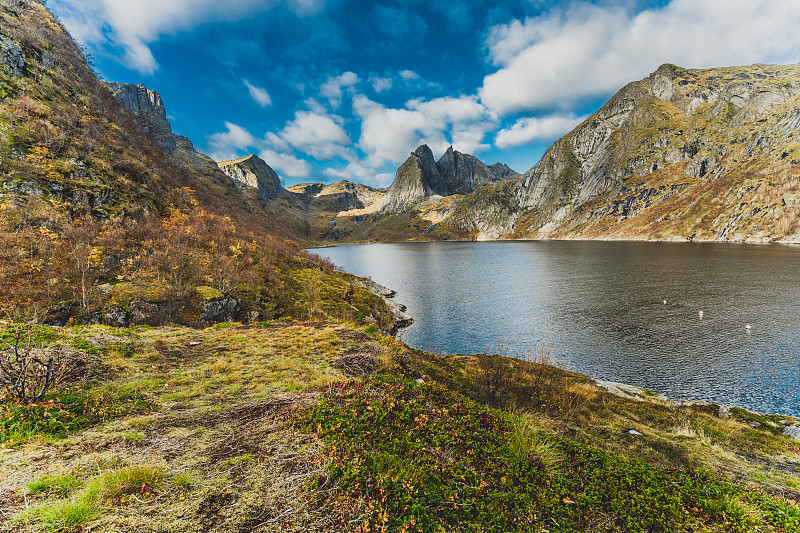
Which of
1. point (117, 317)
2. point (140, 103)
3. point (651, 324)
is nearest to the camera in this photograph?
point (117, 317)

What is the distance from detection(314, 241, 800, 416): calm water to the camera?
27000mm

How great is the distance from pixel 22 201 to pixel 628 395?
59347 mm

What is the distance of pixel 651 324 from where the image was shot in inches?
1601

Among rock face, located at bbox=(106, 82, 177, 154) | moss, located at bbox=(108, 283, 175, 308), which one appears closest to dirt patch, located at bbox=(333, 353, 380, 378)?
moss, located at bbox=(108, 283, 175, 308)

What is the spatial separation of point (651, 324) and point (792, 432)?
96.3ft

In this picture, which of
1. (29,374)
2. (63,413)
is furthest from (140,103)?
(63,413)

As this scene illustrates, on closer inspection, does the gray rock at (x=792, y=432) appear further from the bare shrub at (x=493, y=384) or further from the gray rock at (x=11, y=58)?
the gray rock at (x=11, y=58)

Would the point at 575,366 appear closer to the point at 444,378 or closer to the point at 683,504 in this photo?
the point at 444,378

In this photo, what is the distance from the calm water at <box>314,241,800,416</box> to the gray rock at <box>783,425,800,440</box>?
909 centimetres

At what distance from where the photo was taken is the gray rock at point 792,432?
15141 mm

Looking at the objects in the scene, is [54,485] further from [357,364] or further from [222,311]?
[222,311]

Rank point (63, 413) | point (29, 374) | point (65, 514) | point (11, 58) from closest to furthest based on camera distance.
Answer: point (65, 514), point (63, 413), point (29, 374), point (11, 58)

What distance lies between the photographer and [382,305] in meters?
52.8

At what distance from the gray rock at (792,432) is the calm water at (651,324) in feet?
29.8
